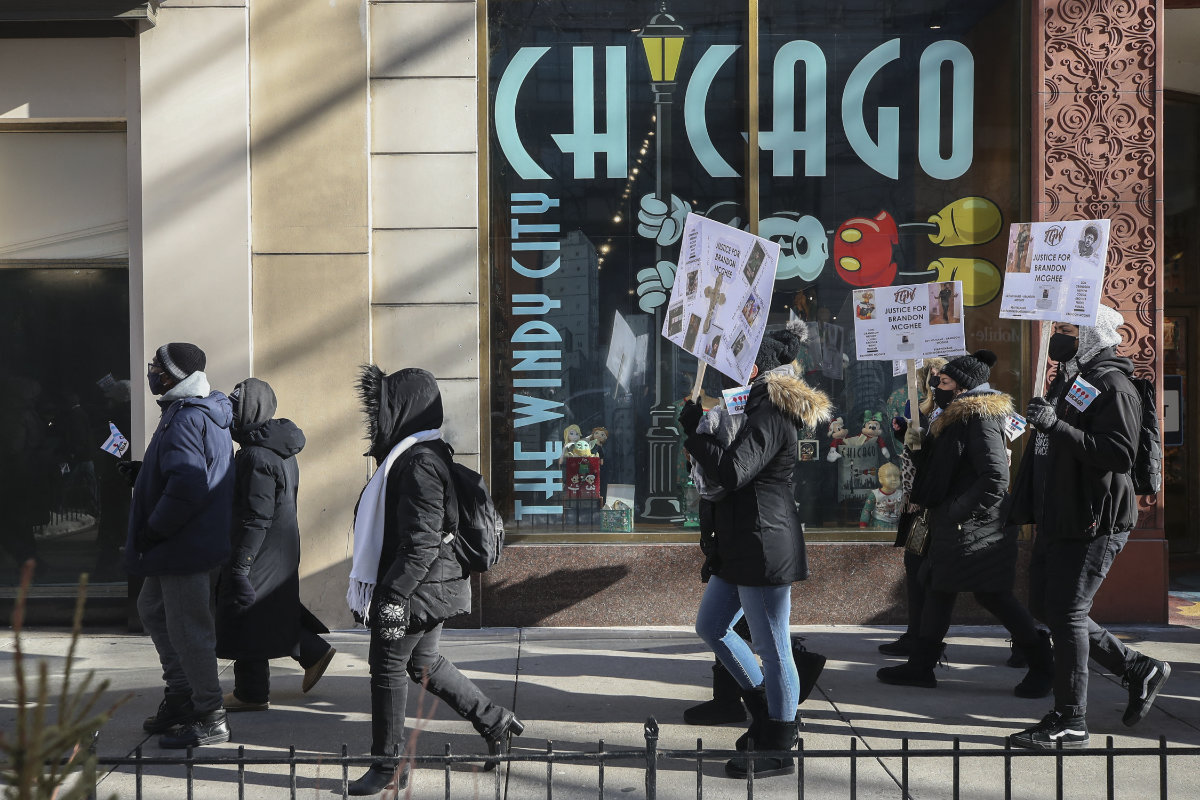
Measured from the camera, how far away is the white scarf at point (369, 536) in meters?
4.60

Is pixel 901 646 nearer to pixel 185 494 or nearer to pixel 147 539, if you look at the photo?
pixel 185 494

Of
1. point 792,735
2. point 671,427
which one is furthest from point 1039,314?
point 671,427

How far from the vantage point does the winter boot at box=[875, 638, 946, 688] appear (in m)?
6.30

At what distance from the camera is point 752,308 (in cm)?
498

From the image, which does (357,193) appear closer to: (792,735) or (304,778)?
(304,778)

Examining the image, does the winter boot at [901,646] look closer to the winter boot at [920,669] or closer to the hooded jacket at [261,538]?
the winter boot at [920,669]

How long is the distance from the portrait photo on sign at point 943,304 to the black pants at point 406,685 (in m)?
3.32

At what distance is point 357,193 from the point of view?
783 centimetres

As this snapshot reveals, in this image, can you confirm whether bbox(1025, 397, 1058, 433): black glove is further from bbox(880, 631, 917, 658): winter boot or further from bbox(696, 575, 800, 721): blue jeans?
bbox(880, 631, 917, 658): winter boot

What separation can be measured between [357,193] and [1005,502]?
15.8ft

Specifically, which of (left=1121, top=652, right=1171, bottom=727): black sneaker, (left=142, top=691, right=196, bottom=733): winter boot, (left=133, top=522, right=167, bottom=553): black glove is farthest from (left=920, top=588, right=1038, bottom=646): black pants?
(left=133, top=522, right=167, bottom=553): black glove

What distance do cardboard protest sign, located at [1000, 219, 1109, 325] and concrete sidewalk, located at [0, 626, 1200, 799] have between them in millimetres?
2121

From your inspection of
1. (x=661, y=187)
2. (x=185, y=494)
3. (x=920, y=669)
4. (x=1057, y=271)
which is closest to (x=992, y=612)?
(x=920, y=669)

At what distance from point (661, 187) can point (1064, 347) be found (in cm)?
357
